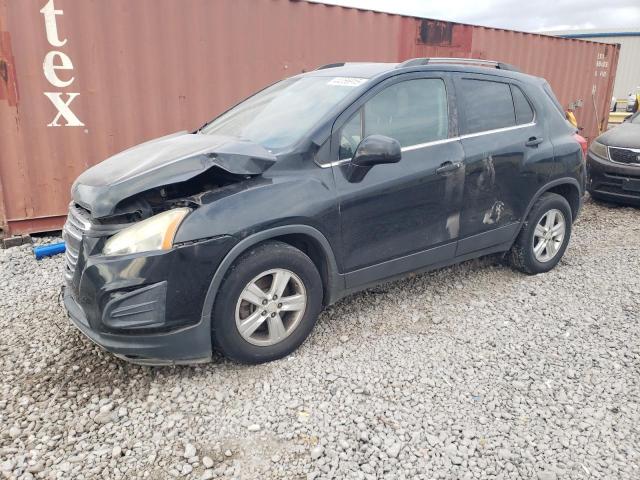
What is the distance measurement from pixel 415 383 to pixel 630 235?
14.8ft

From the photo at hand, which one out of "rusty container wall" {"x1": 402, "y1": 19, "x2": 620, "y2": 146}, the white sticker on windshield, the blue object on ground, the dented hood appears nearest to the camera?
the dented hood

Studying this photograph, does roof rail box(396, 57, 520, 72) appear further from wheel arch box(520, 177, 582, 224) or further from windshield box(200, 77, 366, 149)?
wheel arch box(520, 177, 582, 224)

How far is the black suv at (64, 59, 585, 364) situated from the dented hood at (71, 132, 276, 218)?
0.04ft

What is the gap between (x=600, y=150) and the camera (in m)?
7.40

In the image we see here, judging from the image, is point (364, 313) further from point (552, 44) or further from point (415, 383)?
point (552, 44)

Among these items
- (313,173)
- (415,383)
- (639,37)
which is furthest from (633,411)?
(639,37)

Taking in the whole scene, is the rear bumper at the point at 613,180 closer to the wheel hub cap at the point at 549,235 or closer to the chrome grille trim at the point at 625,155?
the chrome grille trim at the point at 625,155

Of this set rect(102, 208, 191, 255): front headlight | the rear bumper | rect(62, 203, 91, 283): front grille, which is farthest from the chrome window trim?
the rear bumper

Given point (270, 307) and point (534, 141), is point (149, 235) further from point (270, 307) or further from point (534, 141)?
point (534, 141)

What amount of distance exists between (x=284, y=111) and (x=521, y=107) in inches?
81.6

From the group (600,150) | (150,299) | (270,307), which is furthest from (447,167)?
(600,150)

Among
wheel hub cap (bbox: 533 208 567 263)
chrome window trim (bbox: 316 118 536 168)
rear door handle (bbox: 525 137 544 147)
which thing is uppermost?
chrome window trim (bbox: 316 118 536 168)

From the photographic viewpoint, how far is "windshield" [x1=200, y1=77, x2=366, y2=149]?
128 inches

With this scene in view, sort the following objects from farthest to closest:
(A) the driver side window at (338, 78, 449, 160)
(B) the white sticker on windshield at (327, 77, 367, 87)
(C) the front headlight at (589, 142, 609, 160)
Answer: (C) the front headlight at (589, 142, 609, 160)
(B) the white sticker on windshield at (327, 77, 367, 87)
(A) the driver side window at (338, 78, 449, 160)
